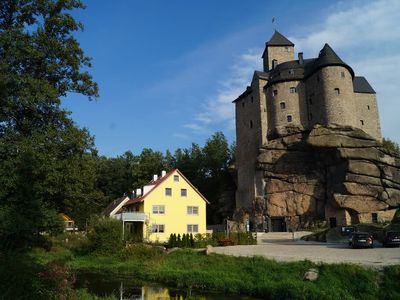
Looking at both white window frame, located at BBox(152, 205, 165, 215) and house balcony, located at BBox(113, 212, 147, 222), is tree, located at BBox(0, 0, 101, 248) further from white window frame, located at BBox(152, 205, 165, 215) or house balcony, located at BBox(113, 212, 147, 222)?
white window frame, located at BBox(152, 205, 165, 215)

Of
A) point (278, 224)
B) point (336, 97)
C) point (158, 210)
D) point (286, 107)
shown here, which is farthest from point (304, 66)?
point (158, 210)

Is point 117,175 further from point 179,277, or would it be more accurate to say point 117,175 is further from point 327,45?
point 179,277

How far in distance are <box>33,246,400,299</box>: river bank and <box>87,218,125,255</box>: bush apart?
0.88 m

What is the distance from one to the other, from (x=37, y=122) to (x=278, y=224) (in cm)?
3853

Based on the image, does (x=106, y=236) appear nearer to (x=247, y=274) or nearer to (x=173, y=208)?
(x=247, y=274)

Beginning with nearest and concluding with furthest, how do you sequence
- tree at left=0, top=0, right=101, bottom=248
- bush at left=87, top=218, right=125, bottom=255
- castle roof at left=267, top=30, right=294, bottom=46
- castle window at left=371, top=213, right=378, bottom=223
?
tree at left=0, top=0, right=101, bottom=248 → bush at left=87, top=218, right=125, bottom=255 → castle window at left=371, top=213, right=378, bottom=223 → castle roof at left=267, top=30, right=294, bottom=46

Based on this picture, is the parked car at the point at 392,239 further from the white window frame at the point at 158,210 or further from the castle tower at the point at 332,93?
the castle tower at the point at 332,93

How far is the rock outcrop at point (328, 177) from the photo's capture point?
160 feet

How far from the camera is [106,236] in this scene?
31156 mm

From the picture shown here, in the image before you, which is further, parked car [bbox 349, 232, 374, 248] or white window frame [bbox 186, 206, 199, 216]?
white window frame [bbox 186, 206, 199, 216]

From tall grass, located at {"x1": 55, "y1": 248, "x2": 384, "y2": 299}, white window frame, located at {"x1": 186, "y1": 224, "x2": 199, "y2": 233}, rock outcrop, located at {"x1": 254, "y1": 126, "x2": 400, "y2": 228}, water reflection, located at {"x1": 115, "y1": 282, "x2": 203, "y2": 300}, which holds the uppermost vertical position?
rock outcrop, located at {"x1": 254, "y1": 126, "x2": 400, "y2": 228}

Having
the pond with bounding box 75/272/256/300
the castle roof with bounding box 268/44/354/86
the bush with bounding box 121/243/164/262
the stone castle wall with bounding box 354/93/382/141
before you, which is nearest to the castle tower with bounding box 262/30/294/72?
the castle roof with bounding box 268/44/354/86

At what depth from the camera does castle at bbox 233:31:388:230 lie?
54.4 metres

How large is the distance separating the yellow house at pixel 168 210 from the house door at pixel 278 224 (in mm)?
13082
